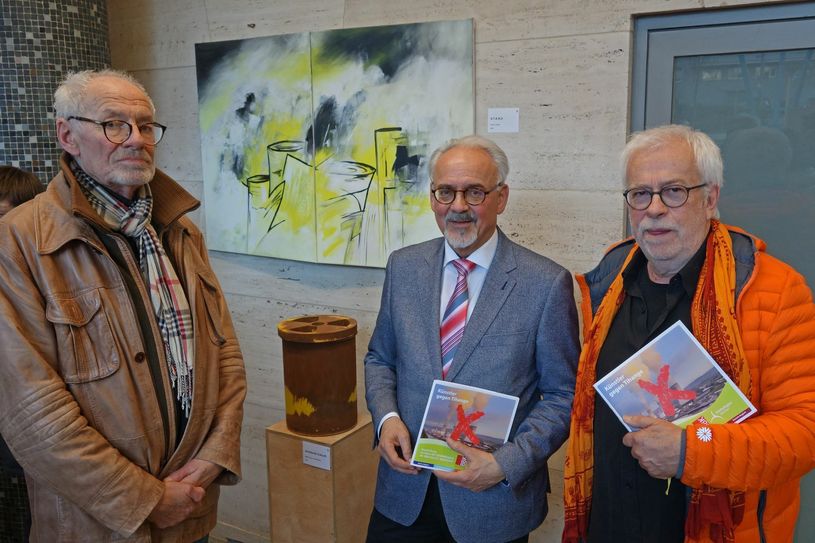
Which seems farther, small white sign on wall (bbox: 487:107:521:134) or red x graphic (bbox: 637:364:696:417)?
small white sign on wall (bbox: 487:107:521:134)

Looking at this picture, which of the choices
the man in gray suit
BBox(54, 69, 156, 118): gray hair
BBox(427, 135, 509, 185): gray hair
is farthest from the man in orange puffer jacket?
BBox(54, 69, 156, 118): gray hair

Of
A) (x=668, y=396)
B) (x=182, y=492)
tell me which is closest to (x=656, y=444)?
(x=668, y=396)

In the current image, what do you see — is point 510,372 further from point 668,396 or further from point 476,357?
point 668,396

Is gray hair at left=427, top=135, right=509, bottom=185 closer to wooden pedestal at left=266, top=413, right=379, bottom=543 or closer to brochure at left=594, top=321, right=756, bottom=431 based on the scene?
brochure at left=594, top=321, right=756, bottom=431

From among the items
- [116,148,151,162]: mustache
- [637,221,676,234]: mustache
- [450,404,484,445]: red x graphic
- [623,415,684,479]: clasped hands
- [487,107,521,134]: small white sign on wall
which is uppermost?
[487,107,521,134]: small white sign on wall

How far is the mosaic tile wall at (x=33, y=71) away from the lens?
307 cm

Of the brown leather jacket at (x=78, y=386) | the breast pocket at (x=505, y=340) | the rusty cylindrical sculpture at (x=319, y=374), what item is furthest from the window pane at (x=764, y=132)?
the brown leather jacket at (x=78, y=386)

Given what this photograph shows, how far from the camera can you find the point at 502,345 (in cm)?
187

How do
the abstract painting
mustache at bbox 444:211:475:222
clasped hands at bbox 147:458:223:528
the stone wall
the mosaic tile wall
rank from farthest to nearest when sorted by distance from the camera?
the mosaic tile wall → the abstract painting → the stone wall → mustache at bbox 444:211:475:222 → clasped hands at bbox 147:458:223:528

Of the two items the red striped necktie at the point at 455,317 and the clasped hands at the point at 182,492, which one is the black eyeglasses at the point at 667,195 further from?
the clasped hands at the point at 182,492

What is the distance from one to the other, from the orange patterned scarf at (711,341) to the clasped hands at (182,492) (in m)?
1.05

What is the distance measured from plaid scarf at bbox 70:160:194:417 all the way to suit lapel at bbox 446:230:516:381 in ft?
2.46

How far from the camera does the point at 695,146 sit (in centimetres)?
159

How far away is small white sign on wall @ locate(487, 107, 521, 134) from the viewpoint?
267 centimetres
